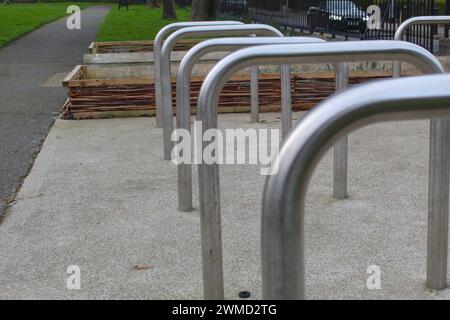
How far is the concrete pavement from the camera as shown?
10.2 ft

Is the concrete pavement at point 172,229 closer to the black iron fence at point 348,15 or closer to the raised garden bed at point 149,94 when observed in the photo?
the raised garden bed at point 149,94

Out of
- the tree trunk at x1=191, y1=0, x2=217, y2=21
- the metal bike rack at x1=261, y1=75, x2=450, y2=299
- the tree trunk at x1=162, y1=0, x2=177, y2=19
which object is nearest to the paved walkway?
the metal bike rack at x1=261, y1=75, x2=450, y2=299

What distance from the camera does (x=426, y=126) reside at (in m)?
6.50

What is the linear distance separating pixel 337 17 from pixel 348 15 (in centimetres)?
84

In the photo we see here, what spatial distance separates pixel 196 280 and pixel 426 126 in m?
3.94

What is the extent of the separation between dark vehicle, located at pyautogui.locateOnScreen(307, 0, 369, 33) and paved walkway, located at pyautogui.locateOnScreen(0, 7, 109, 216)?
222 inches

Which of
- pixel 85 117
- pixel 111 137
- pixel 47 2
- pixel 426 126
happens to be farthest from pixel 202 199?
pixel 47 2

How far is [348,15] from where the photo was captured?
1616 centimetres

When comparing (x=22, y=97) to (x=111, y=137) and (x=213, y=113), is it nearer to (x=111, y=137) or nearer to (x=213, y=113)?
(x=111, y=137)

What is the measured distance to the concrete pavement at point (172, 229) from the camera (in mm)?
3094

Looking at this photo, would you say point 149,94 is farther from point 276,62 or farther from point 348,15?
point 348,15

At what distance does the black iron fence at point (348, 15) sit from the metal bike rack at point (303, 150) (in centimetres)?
899

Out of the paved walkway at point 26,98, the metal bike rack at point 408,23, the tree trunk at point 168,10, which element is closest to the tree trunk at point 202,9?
the paved walkway at point 26,98

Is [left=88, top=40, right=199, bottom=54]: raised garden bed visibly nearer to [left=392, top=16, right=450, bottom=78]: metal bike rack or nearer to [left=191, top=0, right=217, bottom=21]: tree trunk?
[left=392, top=16, right=450, bottom=78]: metal bike rack
